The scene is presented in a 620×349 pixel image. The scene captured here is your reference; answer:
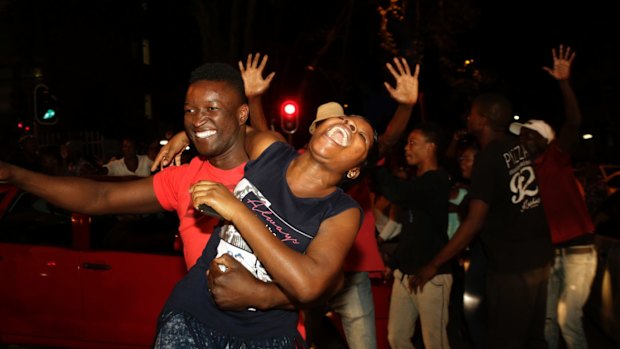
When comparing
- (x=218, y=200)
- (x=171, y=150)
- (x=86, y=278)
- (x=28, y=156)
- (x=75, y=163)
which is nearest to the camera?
(x=218, y=200)

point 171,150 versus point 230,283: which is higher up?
point 171,150

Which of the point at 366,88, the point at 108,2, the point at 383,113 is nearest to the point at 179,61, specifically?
the point at 366,88

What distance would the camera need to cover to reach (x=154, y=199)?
3.40 meters

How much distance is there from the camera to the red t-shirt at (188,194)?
319 cm

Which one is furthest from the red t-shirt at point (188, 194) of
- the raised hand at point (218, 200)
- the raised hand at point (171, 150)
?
the raised hand at point (218, 200)

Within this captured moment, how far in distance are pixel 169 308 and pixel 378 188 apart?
2.89 metres

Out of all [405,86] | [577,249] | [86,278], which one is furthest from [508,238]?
[86,278]

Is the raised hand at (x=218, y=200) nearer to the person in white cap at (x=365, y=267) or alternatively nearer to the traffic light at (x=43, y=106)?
the person in white cap at (x=365, y=267)

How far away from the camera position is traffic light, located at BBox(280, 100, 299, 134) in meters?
13.5

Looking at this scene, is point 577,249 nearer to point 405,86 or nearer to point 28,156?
point 405,86

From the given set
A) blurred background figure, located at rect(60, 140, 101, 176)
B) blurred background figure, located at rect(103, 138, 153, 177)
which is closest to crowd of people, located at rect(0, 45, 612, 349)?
blurred background figure, located at rect(103, 138, 153, 177)

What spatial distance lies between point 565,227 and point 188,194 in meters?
3.92

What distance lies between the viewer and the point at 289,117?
1354 cm

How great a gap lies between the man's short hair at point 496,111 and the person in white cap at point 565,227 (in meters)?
0.82
